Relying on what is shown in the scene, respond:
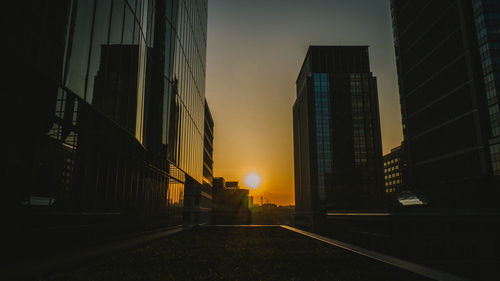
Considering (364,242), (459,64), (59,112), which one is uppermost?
(459,64)

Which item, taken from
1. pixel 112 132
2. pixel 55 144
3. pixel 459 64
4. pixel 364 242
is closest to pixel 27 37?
pixel 55 144

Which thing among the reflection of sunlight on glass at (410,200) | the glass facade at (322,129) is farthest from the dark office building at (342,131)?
the reflection of sunlight on glass at (410,200)

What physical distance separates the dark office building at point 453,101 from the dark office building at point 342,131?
37.8 m

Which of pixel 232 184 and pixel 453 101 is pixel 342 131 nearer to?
pixel 453 101

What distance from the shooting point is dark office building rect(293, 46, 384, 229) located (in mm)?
113875

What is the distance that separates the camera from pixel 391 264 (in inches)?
328

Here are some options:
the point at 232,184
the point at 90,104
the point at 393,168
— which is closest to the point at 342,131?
the point at 393,168

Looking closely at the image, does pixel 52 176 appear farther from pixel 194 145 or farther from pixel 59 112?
pixel 194 145

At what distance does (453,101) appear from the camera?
208 ft

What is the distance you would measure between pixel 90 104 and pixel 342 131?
113565 mm

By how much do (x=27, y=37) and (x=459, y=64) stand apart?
245ft

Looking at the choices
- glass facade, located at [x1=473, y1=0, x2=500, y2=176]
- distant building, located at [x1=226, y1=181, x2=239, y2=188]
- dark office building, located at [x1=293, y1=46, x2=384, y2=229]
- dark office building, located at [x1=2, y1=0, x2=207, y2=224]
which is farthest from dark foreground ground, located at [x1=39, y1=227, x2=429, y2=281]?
distant building, located at [x1=226, y1=181, x2=239, y2=188]

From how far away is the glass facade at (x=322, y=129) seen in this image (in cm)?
11588

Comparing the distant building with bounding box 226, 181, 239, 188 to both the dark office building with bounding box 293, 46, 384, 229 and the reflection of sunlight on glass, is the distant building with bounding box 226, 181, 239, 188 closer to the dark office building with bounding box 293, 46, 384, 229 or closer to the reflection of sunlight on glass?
the dark office building with bounding box 293, 46, 384, 229
